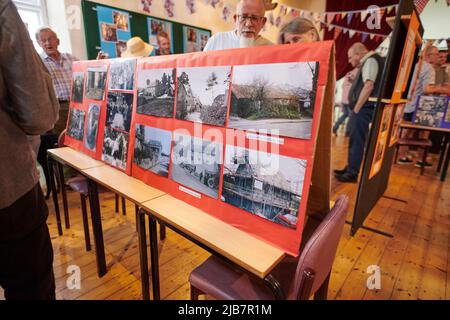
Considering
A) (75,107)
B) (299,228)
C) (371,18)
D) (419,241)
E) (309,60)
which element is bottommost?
(419,241)

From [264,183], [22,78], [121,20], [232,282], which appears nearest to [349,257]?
[232,282]

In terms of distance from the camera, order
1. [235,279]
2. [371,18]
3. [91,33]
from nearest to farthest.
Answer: [235,279], [91,33], [371,18]

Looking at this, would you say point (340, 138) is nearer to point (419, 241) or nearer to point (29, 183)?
point (419, 241)

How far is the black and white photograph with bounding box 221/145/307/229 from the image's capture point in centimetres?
75

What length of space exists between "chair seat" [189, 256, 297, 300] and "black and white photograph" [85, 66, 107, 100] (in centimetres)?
115

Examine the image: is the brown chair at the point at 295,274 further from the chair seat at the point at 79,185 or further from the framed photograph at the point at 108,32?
the framed photograph at the point at 108,32

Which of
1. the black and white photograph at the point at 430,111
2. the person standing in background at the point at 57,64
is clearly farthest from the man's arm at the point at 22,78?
the black and white photograph at the point at 430,111

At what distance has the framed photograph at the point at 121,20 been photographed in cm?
306

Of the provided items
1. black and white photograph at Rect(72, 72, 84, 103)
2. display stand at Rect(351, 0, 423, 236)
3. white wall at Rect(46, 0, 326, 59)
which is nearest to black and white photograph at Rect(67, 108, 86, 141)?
black and white photograph at Rect(72, 72, 84, 103)

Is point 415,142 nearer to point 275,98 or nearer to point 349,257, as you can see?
point 349,257
